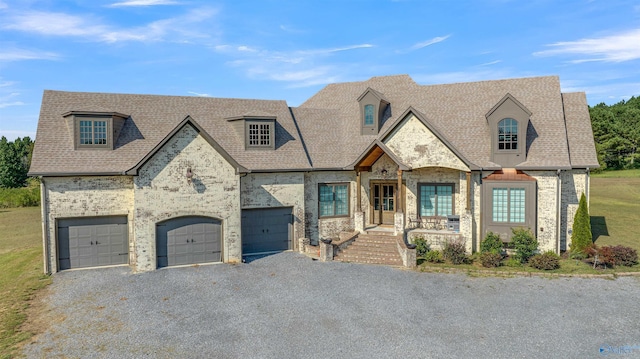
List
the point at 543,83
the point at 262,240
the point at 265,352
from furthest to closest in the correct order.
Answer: the point at 543,83, the point at 262,240, the point at 265,352

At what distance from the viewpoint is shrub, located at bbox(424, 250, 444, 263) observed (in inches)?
763

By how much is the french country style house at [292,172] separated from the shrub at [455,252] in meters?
0.64

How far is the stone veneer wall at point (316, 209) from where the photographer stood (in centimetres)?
2250

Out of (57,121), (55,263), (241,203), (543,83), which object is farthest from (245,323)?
(543,83)

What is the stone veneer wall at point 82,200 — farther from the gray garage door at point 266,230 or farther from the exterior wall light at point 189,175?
the gray garage door at point 266,230

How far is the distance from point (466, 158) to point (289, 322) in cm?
1296

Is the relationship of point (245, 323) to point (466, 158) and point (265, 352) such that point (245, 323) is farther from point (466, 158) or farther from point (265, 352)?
point (466, 158)

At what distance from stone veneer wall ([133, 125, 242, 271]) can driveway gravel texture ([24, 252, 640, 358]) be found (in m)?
1.59

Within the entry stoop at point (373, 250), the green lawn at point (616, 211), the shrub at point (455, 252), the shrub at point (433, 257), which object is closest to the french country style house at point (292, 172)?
the entry stoop at point (373, 250)

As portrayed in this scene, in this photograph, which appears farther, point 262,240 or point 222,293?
point 262,240

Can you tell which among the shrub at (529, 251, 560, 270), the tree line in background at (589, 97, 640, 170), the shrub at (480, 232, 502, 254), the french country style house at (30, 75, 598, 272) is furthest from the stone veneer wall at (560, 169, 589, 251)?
the tree line in background at (589, 97, 640, 170)

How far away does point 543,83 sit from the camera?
23641mm

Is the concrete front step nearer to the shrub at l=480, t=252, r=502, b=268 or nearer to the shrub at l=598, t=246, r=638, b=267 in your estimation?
the shrub at l=480, t=252, r=502, b=268

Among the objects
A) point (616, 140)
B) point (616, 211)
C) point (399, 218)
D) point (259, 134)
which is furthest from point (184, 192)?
point (616, 140)
